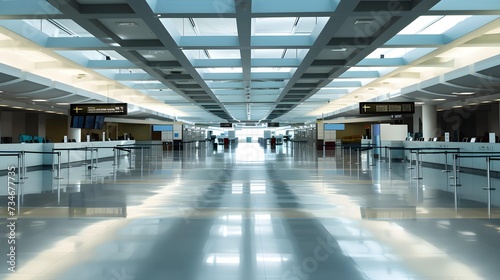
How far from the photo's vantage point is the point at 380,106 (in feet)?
58.5

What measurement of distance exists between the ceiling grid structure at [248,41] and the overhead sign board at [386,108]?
900mm

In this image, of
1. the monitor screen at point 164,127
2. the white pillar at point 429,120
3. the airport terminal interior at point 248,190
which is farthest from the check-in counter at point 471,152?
the monitor screen at point 164,127

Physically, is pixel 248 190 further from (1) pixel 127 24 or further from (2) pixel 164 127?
(2) pixel 164 127

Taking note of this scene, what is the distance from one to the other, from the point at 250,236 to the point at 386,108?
1447 cm

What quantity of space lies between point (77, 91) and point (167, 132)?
2780 cm

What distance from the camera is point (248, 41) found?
1077 centimetres

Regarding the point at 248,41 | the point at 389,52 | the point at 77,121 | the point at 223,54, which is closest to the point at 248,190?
the point at 248,41

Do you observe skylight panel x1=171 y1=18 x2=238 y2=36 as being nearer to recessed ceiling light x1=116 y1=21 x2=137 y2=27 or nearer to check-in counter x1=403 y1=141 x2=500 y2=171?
recessed ceiling light x1=116 y1=21 x2=137 y2=27

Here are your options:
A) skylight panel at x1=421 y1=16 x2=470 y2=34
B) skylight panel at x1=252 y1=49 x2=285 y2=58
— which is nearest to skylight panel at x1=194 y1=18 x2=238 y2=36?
skylight panel at x1=252 y1=49 x2=285 y2=58

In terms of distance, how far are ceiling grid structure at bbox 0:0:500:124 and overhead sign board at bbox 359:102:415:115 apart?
90 cm

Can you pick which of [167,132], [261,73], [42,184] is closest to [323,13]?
[42,184]

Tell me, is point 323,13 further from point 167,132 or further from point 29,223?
point 167,132

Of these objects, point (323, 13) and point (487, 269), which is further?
point (323, 13)

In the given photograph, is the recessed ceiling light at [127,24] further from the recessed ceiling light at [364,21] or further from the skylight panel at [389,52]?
the skylight panel at [389,52]
